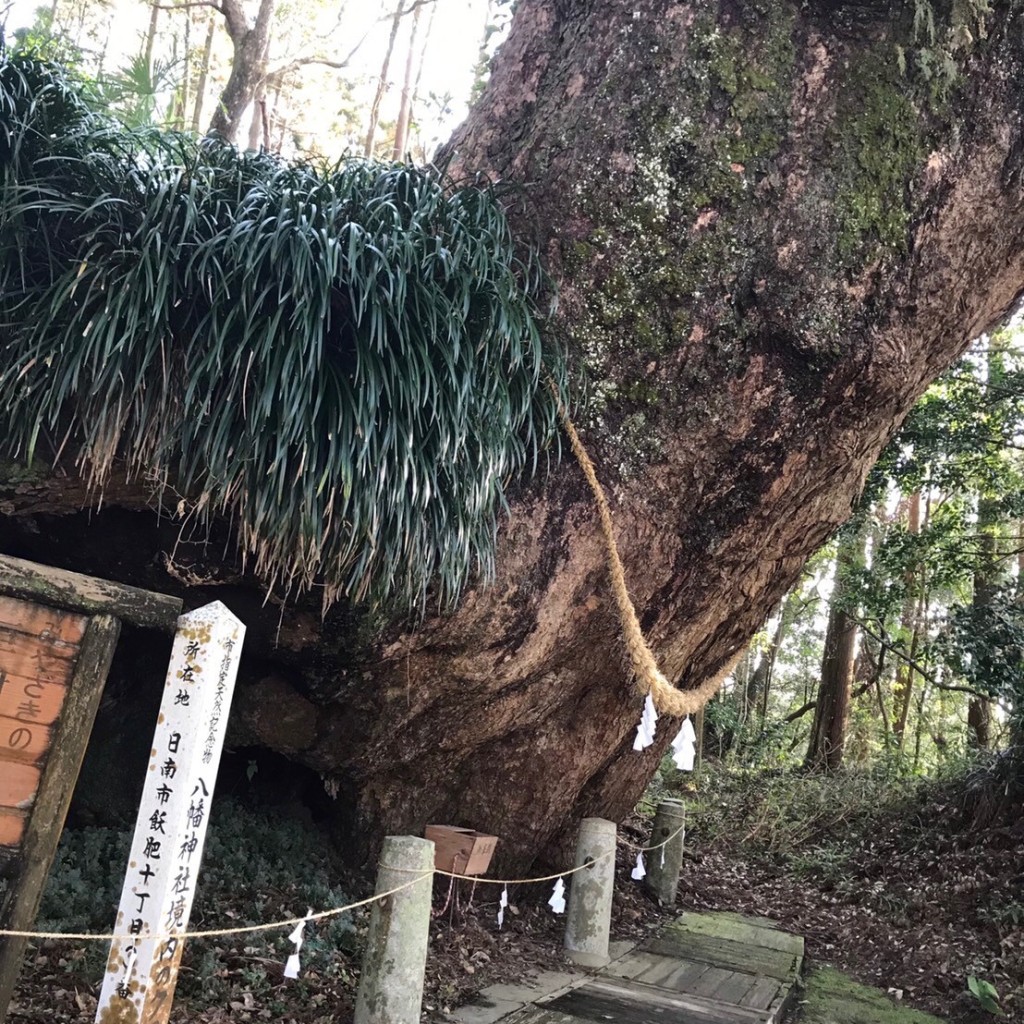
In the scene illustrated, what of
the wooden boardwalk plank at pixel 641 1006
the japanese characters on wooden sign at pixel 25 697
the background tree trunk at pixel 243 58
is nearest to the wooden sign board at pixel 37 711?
the japanese characters on wooden sign at pixel 25 697

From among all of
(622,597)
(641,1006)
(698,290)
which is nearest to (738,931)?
Answer: (641,1006)

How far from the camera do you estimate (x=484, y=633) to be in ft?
14.0

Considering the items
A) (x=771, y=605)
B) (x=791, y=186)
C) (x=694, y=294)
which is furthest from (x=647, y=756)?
(x=791, y=186)

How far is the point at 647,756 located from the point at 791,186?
4007mm

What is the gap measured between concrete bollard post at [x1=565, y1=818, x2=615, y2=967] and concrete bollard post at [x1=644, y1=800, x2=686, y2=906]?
6.21ft

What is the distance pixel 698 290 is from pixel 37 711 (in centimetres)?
345

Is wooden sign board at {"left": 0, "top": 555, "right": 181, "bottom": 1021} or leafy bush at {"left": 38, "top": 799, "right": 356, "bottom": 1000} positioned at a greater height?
wooden sign board at {"left": 0, "top": 555, "right": 181, "bottom": 1021}

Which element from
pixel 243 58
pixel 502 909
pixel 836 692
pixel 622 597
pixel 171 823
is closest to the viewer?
pixel 171 823

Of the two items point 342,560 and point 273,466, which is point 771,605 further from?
point 273,466

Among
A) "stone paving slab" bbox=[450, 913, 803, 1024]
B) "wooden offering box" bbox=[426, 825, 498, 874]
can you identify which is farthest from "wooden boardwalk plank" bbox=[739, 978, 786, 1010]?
"wooden offering box" bbox=[426, 825, 498, 874]

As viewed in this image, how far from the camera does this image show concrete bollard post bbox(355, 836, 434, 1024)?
3.43 meters

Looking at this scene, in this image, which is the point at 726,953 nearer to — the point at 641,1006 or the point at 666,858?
the point at 666,858

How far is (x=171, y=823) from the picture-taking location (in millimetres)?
2668

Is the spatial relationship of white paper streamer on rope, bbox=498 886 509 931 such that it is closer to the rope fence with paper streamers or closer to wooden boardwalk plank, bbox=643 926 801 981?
the rope fence with paper streamers
